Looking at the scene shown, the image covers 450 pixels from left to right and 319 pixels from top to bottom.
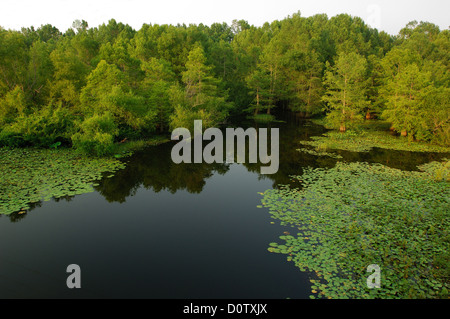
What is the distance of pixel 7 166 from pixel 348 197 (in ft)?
67.4

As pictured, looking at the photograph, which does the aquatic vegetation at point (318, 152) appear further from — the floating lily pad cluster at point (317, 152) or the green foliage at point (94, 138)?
the green foliage at point (94, 138)

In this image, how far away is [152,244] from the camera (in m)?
9.98

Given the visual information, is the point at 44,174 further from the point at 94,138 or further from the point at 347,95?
the point at 347,95

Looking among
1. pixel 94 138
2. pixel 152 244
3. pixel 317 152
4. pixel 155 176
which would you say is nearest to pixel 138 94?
pixel 94 138

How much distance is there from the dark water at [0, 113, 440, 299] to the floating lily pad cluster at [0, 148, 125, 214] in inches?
31.7

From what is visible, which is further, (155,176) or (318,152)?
(318,152)

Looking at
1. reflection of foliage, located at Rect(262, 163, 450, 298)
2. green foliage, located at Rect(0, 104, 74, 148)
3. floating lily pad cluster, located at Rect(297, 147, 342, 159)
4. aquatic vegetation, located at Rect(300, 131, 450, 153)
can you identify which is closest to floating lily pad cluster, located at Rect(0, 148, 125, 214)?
green foliage, located at Rect(0, 104, 74, 148)

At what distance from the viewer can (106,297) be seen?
7430mm

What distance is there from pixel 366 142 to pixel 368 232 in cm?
1906

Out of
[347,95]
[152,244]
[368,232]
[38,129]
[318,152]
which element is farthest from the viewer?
[347,95]

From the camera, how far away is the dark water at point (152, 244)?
7.82 m

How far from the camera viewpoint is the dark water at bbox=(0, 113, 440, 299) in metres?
7.82

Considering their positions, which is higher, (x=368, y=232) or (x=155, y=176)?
(x=155, y=176)

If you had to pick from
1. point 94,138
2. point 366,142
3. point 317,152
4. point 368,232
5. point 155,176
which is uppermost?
point 94,138
